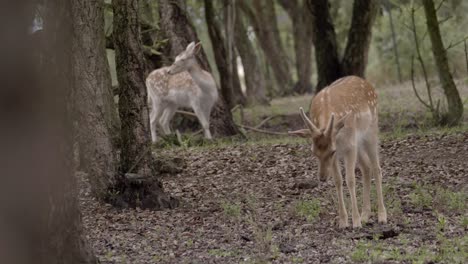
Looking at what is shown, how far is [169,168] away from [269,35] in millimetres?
16705

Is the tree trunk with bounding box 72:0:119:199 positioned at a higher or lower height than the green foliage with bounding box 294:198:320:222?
higher

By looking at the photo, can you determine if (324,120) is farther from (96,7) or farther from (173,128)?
(173,128)

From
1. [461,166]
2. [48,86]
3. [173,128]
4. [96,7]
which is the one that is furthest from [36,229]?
[173,128]

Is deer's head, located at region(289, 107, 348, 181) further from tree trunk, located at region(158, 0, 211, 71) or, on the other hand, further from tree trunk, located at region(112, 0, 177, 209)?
tree trunk, located at region(158, 0, 211, 71)

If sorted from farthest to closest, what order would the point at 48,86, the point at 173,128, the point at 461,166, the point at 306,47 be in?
the point at 306,47 < the point at 173,128 < the point at 461,166 < the point at 48,86

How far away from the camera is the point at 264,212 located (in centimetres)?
932

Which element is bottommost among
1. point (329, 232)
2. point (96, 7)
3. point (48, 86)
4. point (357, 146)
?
point (329, 232)

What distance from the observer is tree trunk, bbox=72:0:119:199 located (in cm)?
980

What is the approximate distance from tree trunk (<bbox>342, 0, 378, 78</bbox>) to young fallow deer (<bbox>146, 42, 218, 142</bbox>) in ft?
8.52

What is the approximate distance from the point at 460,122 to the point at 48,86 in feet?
32.1

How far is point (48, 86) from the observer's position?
5.11 m

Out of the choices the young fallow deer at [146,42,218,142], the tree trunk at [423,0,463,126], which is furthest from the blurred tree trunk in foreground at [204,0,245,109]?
the tree trunk at [423,0,463,126]

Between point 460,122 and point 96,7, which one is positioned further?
point 460,122

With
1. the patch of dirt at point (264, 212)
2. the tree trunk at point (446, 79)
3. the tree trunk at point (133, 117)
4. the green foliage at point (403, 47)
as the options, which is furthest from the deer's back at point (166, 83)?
the green foliage at point (403, 47)
